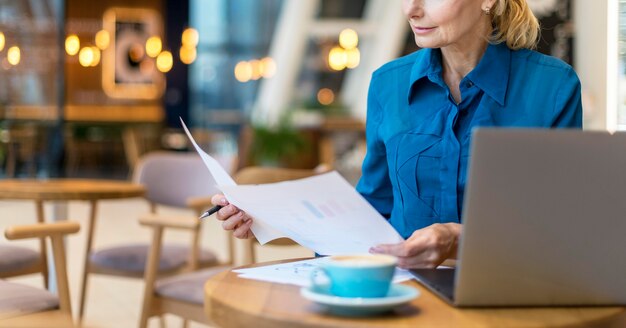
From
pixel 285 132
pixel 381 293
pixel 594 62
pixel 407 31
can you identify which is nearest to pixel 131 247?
pixel 381 293

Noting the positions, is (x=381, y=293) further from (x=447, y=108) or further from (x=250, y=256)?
(x=250, y=256)

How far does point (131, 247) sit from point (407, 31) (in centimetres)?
851

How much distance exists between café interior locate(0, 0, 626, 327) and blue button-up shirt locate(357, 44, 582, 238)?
18.4 inches

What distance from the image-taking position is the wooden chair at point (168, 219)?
3217 mm

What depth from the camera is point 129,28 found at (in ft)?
54.2

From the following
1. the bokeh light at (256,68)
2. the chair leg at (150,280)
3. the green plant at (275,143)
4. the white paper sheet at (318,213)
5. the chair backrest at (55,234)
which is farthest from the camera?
the bokeh light at (256,68)

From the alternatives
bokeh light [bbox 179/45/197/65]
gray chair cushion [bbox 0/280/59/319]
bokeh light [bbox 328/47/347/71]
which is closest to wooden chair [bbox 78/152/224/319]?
gray chair cushion [bbox 0/280/59/319]

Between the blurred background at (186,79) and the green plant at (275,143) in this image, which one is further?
the blurred background at (186,79)

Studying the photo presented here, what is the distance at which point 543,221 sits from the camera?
100 centimetres

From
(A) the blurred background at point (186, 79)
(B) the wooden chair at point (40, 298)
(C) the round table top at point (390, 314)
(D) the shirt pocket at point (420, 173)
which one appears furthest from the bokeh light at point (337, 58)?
(C) the round table top at point (390, 314)

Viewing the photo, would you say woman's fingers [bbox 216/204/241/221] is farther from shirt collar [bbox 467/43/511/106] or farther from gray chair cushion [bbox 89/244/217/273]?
gray chair cushion [bbox 89/244/217/273]

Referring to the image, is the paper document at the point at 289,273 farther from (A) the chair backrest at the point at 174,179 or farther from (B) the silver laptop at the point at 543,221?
(A) the chair backrest at the point at 174,179

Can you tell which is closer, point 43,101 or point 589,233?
point 589,233

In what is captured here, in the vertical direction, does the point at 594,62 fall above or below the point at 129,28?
below
